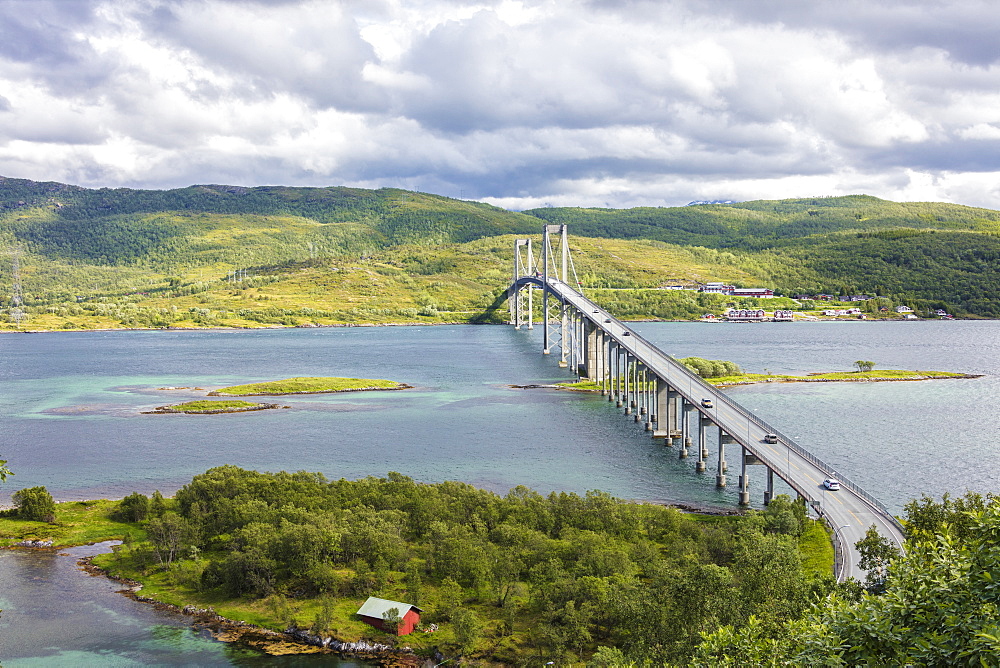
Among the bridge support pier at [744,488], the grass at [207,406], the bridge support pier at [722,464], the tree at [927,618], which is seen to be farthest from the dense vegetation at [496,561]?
the grass at [207,406]

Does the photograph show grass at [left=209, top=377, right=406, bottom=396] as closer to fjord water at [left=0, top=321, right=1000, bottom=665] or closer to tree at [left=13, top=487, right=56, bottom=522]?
fjord water at [left=0, top=321, right=1000, bottom=665]

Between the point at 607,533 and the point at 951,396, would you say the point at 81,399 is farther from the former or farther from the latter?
the point at 951,396

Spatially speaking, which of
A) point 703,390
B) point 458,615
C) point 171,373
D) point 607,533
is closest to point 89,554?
point 458,615

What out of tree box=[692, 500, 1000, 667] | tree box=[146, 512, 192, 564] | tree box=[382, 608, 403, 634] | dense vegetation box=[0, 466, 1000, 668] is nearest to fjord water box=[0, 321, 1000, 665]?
tree box=[146, 512, 192, 564]

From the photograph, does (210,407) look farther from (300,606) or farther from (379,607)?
(379,607)

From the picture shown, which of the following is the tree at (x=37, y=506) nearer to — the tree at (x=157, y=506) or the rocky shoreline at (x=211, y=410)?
the tree at (x=157, y=506)

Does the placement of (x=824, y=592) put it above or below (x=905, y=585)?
below

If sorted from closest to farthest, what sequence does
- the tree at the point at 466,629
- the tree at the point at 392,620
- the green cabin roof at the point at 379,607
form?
the tree at the point at 466,629
the tree at the point at 392,620
the green cabin roof at the point at 379,607
